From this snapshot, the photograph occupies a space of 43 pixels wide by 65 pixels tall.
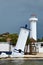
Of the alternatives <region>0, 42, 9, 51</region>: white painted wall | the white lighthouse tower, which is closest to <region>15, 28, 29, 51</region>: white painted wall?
<region>0, 42, 9, 51</region>: white painted wall

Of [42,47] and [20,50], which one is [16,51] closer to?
[20,50]

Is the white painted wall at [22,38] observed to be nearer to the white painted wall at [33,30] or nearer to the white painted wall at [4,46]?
the white painted wall at [4,46]

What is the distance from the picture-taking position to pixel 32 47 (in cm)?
4531

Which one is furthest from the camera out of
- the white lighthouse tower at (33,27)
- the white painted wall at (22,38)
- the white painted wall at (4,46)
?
the white lighthouse tower at (33,27)

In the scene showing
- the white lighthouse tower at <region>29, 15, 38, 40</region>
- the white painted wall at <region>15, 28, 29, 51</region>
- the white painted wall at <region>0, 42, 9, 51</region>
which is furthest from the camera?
the white lighthouse tower at <region>29, 15, 38, 40</region>

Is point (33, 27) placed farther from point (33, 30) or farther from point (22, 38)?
point (22, 38)

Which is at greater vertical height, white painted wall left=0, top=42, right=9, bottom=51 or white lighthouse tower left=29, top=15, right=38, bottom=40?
white lighthouse tower left=29, top=15, right=38, bottom=40

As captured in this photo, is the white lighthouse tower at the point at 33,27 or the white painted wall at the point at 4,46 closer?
the white painted wall at the point at 4,46

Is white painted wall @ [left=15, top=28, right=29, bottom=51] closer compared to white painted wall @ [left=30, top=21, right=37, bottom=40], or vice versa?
white painted wall @ [left=15, top=28, right=29, bottom=51]

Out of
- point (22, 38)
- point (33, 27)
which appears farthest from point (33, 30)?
point (22, 38)

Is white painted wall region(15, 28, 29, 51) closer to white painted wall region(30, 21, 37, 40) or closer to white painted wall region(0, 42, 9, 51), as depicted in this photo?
white painted wall region(0, 42, 9, 51)

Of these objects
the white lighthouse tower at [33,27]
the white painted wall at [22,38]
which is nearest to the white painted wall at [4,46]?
the white painted wall at [22,38]

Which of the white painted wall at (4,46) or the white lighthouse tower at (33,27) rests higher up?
the white lighthouse tower at (33,27)

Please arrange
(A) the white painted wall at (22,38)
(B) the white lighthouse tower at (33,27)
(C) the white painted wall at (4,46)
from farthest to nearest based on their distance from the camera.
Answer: (B) the white lighthouse tower at (33,27) → (C) the white painted wall at (4,46) → (A) the white painted wall at (22,38)
